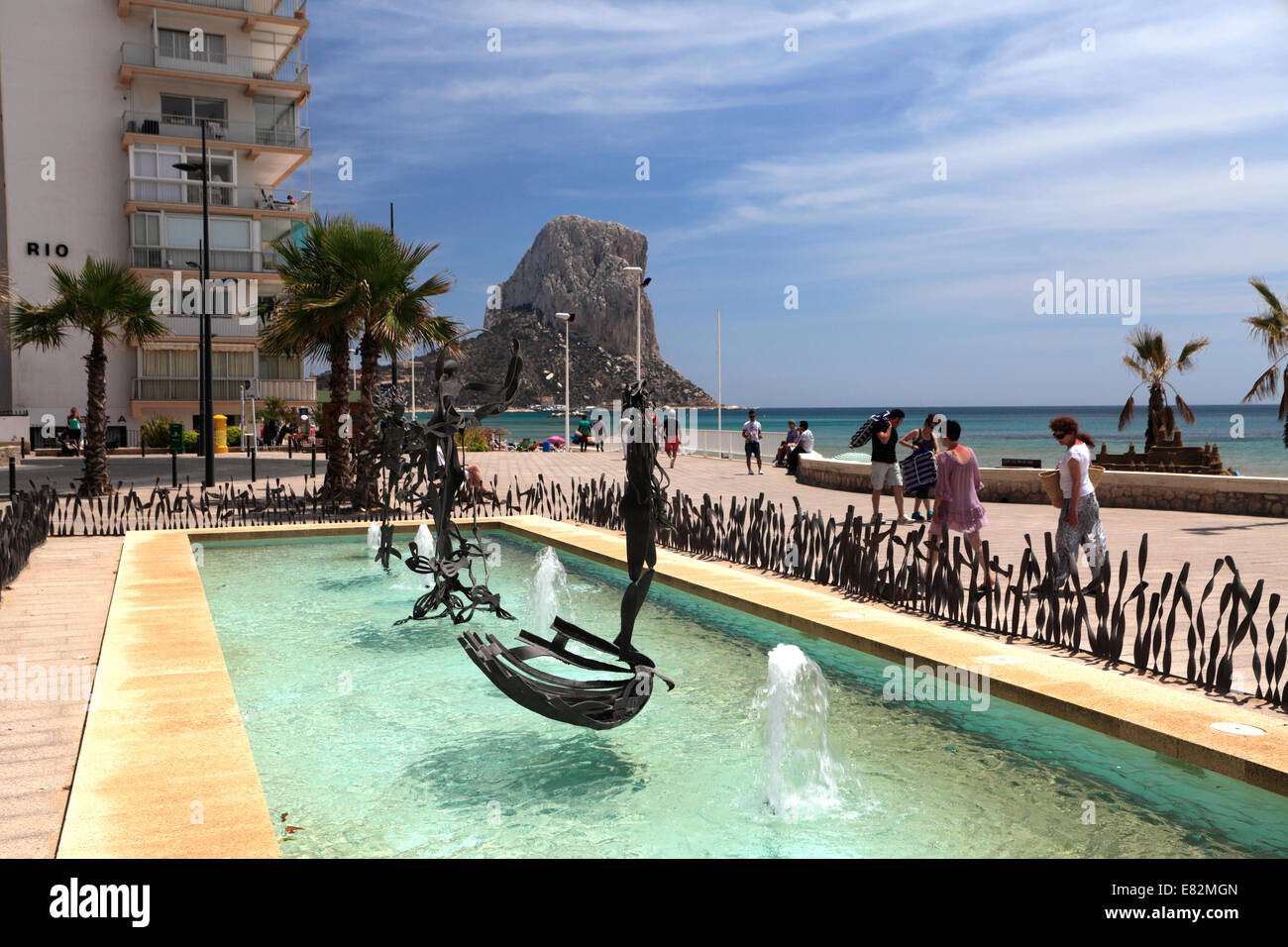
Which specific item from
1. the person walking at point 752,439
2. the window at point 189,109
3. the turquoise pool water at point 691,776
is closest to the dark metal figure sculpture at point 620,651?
the turquoise pool water at point 691,776

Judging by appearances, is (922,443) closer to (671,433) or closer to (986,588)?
(986,588)

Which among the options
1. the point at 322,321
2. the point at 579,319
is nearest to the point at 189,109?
the point at 322,321

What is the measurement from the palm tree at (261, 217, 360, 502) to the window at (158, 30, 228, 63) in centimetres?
2911

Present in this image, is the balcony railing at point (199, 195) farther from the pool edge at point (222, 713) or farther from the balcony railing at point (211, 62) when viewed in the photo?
the pool edge at point (222, 713)

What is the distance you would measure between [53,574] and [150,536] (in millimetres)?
2669

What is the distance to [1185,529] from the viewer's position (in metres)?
13.5

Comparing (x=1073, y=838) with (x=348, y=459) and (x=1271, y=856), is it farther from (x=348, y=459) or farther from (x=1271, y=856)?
(x=348, y=459)

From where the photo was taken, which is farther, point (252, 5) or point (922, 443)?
point (252, 5)

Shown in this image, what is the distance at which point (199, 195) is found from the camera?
39219 millimetres

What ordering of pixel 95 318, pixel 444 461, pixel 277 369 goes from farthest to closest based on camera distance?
pixel 277 369 < pixel 95 318 < pixel 444 461

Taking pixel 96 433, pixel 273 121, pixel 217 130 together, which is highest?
pixel 273 121

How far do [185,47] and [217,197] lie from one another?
6535mm

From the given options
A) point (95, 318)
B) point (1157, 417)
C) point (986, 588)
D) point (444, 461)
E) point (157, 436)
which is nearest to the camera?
point (986, 588)

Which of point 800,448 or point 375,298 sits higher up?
point 375,298
